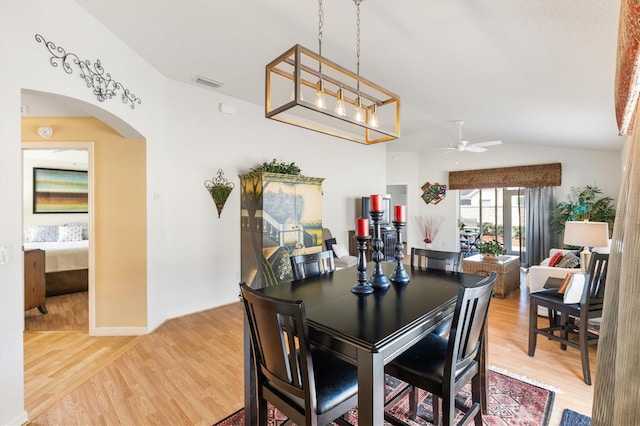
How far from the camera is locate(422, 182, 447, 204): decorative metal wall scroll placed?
317 inches

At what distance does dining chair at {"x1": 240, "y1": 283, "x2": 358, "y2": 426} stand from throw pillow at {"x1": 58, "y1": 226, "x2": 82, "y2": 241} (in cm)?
616

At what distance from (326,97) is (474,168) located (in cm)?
500

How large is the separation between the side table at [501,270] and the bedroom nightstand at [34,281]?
6.08m

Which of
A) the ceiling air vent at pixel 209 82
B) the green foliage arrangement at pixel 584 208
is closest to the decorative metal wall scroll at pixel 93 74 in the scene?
the ceiling air vent at pixel 209 82

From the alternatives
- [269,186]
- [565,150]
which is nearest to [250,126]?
[269,186]

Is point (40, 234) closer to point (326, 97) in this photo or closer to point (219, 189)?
point (219, 189)

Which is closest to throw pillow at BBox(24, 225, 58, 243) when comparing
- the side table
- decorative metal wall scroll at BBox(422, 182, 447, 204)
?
the side table

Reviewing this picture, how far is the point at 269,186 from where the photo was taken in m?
4.00

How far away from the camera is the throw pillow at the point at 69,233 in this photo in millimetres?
5672

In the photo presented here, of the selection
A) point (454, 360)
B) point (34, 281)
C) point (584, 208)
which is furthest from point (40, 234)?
point (584, 208)

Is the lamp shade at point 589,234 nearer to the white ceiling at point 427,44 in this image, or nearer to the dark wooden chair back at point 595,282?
the dark wooden chair back at point 595,282

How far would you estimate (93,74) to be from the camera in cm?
258

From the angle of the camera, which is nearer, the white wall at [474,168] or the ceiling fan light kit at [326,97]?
the ceiling fan light kit at [326,97]

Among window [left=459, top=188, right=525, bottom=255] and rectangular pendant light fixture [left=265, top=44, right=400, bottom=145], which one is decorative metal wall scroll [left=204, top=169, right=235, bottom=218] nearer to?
rectangular pendant light fixture [left=265, top=44, right=400, bottom=145]
